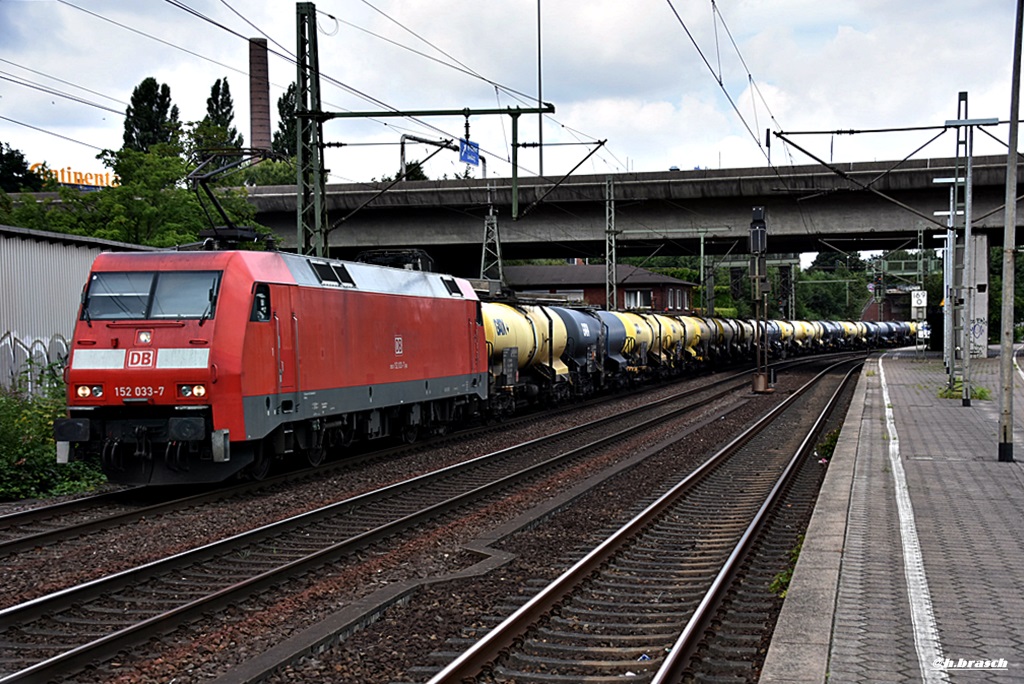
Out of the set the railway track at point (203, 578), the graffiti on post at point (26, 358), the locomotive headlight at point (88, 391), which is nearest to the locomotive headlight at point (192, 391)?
the locomotive headlight at point (88, 391)

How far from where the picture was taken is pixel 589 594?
884 cm

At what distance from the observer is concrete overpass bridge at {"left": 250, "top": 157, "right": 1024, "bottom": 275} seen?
42312mm

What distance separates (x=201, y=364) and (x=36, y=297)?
8.64 metres

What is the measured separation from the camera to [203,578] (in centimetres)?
937

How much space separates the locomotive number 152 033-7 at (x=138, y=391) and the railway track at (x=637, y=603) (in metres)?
5.79

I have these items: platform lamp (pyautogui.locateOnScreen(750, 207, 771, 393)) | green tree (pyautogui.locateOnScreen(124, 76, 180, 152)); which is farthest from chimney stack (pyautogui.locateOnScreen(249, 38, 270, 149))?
platform lamp (pyautogui.locateOnScreen(750, 207, 771, 393))

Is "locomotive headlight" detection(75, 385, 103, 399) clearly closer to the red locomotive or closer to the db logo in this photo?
the red locomotive

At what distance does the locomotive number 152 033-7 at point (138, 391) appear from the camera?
42.5 feet

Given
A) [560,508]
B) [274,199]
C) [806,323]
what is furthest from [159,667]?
[806,323]

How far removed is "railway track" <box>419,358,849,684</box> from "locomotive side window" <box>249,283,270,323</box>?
17.7 ft

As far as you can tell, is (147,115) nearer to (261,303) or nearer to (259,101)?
(259,101)

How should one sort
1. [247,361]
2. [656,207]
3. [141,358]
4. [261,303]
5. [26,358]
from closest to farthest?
[141,358]
[247,361]
[261,303]
[26,358]
[656,207]

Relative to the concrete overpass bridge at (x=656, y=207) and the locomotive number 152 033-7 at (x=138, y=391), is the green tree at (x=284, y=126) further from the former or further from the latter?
the locomotive number 152 033-7 at (x=138, y=391)

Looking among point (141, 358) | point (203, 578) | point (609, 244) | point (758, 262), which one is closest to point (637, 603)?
point (203, 578)
